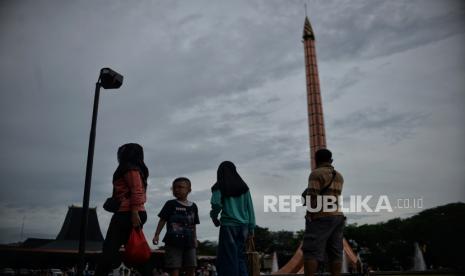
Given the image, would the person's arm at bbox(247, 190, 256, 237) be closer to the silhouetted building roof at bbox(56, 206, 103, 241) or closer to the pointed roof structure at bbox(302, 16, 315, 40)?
the pointed roof structure at bbox(302, 16, 315, 40)

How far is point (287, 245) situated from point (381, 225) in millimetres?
18446

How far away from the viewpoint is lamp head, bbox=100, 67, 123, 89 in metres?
4.62

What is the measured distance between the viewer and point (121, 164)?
3422 mm

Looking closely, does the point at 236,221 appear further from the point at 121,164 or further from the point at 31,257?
the point at 31,257

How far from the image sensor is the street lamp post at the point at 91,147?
4.03m

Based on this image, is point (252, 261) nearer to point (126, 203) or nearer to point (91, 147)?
point (126, 203)

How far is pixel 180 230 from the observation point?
157 inches

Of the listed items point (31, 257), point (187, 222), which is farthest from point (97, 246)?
point (187, 222)

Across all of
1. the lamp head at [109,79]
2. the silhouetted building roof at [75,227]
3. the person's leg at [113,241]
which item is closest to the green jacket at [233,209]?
→ the person's leg at [113,241]

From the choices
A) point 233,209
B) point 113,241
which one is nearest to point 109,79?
point 233,209

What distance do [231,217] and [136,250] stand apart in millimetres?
1279

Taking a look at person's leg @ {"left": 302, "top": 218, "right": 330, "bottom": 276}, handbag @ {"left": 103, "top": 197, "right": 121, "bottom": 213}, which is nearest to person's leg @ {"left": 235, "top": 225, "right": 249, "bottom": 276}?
person's leg @ {"left": 302, "top": 218, "right": 330, "bottom": 276}

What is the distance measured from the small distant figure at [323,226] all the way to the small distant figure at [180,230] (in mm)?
1176

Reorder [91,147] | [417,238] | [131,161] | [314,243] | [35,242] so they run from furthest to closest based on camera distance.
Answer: [417,238]
[35,242]
[91,147]
[314,243]
[131,161]
